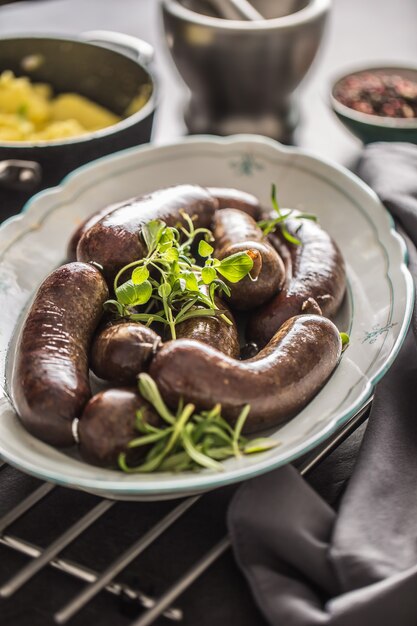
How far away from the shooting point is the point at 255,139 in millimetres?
2109

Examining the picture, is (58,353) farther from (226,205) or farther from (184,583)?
(226,205)

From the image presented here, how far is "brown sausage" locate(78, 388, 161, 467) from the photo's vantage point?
1294 millimetres

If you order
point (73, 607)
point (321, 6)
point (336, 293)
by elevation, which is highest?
point (321, 6)

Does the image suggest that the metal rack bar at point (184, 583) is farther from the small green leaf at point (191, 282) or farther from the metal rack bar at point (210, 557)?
the small green leaf at point (191, 282)

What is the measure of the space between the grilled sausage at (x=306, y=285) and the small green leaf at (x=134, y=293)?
10.1 inches

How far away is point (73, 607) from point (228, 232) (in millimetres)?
856

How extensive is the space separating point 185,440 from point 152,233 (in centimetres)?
48

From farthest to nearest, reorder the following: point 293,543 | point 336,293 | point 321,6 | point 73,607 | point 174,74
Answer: point 174,74 → point 321,6 → point 336,293 → point 293,543 → point 73,607

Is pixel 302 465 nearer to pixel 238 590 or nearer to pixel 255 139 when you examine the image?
pixel 238 590

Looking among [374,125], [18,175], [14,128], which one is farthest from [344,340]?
[14,128]

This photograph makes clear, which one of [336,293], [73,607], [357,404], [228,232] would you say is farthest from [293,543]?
[228,232]

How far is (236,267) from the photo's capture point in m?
1.53

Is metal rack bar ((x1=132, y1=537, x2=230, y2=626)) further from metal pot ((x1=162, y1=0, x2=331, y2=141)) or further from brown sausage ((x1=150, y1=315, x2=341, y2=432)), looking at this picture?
metal pot ((x1=162, y1=0, x2=331, y2=141))

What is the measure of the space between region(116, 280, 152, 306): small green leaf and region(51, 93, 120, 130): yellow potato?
1.16m
